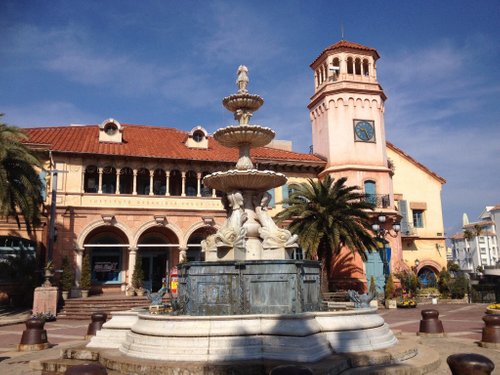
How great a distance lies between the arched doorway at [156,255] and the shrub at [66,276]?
5.07m

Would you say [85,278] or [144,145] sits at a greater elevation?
[144,145]

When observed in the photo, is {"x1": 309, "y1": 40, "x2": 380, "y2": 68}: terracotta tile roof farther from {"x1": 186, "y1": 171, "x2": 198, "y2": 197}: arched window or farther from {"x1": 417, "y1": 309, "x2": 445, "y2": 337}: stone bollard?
{"x1": 417, "y1": 309, "x2": 445, "y2": 337}: stone bollard

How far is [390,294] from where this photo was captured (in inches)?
1029

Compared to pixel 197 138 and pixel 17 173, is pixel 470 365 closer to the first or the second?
pixel 17 173

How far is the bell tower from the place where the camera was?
2944 centimetres

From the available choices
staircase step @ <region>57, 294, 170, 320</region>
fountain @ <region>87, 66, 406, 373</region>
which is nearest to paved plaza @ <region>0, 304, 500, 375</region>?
staircase step @ <region>57, 294, 170, 320</region>

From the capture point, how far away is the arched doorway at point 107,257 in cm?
2656

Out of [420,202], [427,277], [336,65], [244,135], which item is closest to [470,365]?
[244,135]

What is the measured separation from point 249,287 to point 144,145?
21.2 meters

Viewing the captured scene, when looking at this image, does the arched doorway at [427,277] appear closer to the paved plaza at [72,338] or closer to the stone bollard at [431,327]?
the paved plaza at [72,338]

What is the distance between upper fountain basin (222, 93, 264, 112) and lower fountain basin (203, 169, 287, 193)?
210 cm

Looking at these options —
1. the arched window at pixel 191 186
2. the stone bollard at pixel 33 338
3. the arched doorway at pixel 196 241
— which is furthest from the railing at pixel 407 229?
the stone bollard at pixel 33 338

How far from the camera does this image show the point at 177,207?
89.5 feet

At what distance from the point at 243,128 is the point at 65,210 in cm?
1745
